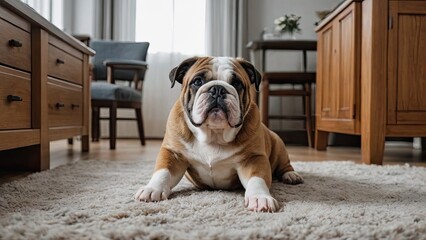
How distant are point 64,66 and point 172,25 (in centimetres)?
210

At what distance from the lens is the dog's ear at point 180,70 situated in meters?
1.22

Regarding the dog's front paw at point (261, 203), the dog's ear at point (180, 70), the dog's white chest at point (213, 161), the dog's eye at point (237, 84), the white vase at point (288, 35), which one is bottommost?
the dog's front paw at point (261, 203)

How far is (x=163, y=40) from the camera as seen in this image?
4.07 meters

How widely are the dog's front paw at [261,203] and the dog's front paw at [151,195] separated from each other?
0.21 m

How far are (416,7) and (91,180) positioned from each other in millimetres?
1664

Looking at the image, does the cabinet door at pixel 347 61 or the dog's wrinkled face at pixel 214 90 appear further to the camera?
the cabinet door at pixel 347 61

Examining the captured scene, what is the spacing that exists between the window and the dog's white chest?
9.80ft

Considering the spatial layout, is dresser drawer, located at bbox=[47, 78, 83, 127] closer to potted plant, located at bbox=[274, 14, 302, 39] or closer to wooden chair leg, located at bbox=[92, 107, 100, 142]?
wooden chair leg, located at bbox=[92, 107, 100, 142]

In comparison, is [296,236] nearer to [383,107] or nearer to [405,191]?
[405,191]

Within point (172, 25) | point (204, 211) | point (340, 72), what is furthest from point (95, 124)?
point (204, 211)

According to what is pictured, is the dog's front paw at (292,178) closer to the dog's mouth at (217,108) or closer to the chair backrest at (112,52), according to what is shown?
the dog's mouth at (217,108)

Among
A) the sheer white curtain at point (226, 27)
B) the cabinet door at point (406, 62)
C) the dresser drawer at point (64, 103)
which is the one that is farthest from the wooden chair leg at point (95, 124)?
the cabinet door at point (406, 62)

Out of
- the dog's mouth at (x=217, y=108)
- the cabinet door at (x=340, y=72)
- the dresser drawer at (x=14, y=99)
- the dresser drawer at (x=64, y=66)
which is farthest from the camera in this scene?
the cabinet door at (x=340, y=72)

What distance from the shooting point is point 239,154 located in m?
1.18
